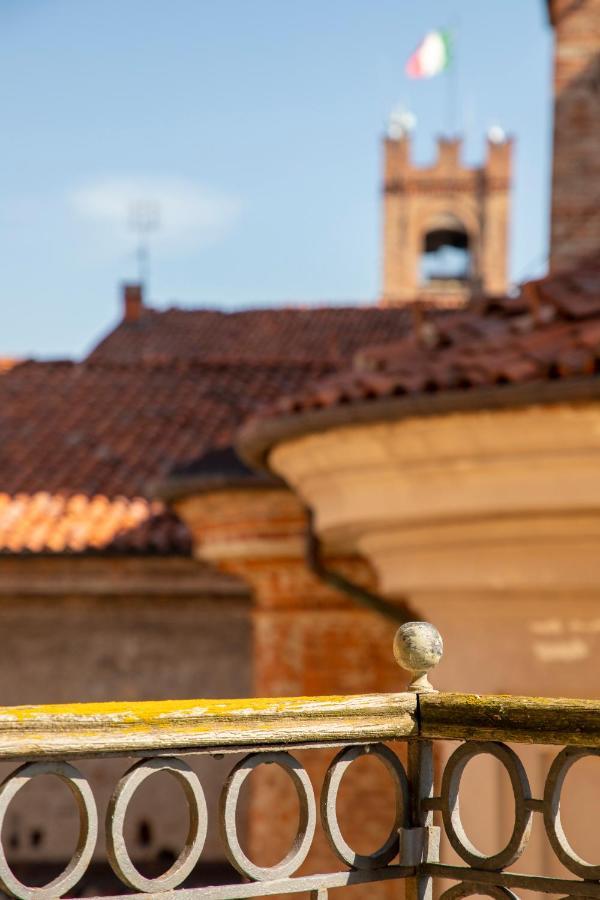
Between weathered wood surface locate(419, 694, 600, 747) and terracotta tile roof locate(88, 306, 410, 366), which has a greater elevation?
terracotta tile roof locate(88, 306, 410, 366)

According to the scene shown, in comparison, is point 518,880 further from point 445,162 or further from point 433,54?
point 445,162

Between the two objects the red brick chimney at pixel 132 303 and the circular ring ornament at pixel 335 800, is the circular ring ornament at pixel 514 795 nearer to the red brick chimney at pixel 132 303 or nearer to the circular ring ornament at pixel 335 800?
the circular ring ornament at pixel 335 800

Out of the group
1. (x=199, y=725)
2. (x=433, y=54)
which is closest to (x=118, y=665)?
(x=199, y=725)

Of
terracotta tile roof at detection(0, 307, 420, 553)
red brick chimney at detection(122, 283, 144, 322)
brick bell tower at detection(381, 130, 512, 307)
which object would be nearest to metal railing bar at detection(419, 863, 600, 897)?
terracotta tile roof at detection(0, 307, 420, 553)

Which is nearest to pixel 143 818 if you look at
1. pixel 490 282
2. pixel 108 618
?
pixel 108 618

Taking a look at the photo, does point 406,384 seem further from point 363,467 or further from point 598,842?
point 598,842

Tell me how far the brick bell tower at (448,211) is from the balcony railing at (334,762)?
42824 millimetres

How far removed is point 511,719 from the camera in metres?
2.36

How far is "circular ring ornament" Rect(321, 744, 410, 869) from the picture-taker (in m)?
2.44

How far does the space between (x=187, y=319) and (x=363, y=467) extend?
1668cm

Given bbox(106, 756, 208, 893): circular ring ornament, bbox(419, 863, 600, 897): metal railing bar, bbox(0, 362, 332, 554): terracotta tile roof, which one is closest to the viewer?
bbox(106, 756, 208, 893): circular ring ornament

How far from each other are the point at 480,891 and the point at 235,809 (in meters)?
0.48

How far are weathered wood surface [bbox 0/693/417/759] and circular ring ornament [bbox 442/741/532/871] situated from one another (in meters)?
0.12

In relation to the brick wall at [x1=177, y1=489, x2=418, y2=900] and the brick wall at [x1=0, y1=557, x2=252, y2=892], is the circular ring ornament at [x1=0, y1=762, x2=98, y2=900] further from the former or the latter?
the brick wall at [x1=0, y1=557, x2=252, y2=892]
